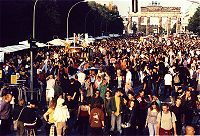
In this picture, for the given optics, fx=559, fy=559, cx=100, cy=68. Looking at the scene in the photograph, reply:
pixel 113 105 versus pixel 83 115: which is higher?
pixel 113 105

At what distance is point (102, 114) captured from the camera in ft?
45.7

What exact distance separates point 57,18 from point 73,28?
47.0 ft

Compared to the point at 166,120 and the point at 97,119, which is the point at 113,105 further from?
the point at 166,120

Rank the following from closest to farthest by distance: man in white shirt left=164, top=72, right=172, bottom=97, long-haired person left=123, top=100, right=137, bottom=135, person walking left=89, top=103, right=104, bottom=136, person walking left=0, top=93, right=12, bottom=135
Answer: person walking left=89, top=103, right=104, bottom=136
person walking left=0, top=93, right=12, bottom=135
long-haired person left=123, top=100, right=137, bottom=135
man in white shirt left=164, top=72, right=172, bottom=97

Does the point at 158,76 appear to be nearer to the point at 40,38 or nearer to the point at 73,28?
the point at 40,38

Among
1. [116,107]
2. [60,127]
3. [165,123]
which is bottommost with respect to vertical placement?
[60,127]

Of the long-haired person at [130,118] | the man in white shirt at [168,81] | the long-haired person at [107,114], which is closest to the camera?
the long-haired person at [130,118]

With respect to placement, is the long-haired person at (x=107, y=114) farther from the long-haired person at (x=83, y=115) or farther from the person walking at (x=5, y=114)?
the person walking at (x=5, y=114)

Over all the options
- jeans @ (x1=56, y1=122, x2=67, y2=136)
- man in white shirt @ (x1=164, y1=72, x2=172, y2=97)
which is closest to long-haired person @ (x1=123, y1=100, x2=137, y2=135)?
jeans @ (x1=56, y1=122, x2=67, y2=136)

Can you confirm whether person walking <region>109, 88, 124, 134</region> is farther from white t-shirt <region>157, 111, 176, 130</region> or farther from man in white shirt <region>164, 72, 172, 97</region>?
man in white shirt <region>164, 72, 172, 97</region>

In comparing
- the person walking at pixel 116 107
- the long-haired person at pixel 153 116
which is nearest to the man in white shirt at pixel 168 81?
the person walking at pixel 116 107

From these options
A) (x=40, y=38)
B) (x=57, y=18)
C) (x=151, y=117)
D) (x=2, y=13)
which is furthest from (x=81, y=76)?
(x=57, y=18)

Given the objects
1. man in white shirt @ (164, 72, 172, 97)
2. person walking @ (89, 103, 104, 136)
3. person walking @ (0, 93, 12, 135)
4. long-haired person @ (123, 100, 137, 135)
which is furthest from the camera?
man in white shirt @ (164, 72, 172, 97)

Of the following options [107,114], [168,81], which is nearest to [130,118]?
[107,114]
